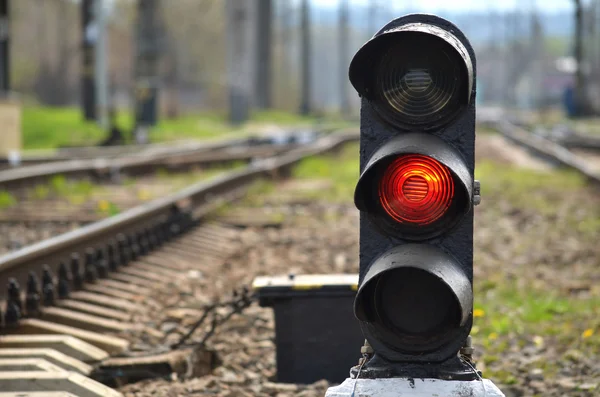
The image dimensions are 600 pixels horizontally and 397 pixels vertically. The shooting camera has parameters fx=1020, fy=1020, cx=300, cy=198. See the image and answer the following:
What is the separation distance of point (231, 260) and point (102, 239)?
102 cm

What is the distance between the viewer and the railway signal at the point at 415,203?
94.0 inches

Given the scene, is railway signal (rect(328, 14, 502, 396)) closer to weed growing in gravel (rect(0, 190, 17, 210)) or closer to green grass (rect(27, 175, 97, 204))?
weed growing in gravel (rect(0, 190, 17, 210))

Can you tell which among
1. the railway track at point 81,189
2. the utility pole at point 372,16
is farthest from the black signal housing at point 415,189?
the utility pole at point 372,16

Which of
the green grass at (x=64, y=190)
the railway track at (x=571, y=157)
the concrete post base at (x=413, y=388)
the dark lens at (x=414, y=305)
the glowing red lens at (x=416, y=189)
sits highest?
the glowing red lens at (x=416, y=189)

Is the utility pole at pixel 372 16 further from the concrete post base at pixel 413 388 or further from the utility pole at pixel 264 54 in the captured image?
the concrete post base at pixel 413 388

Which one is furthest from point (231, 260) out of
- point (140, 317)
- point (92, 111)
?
point (92, 111)

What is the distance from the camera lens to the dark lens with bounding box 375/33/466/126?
242 cm

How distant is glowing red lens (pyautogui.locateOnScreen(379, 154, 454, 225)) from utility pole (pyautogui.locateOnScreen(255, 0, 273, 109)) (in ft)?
171

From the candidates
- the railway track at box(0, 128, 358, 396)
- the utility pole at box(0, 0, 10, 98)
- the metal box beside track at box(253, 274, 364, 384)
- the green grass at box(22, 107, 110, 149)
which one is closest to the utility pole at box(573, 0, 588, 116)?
the green grass at box(22, 107, 110, 149)

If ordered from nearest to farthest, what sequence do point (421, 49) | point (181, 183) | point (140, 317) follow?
point (421, 49)
point (140, 317)
point (181, 183)

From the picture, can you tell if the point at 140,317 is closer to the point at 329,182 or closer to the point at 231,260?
the point at 231,260

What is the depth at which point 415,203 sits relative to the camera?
243 centimetres

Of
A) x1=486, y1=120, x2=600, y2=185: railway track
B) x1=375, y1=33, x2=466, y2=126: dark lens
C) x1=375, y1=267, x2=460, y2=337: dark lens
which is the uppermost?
x1=375, y1=33, x2=466, y2=126: dark lens

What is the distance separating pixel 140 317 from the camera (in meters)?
4.82
